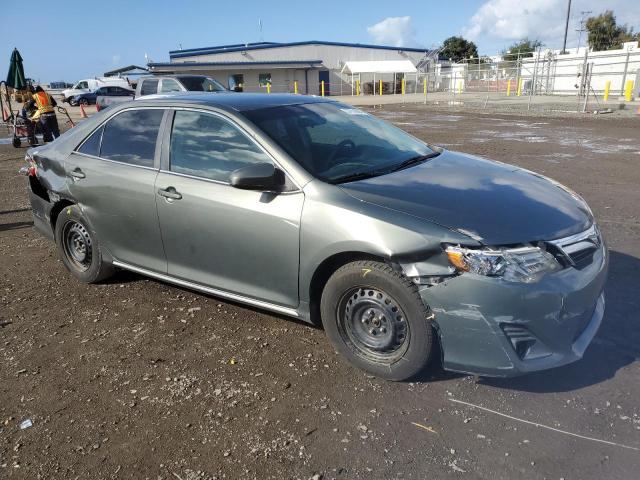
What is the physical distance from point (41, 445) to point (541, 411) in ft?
8.82

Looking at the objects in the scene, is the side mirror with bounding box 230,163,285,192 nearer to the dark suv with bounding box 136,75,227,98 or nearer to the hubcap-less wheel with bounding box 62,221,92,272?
the hubcap-less wheel with bounding box 62,221,92,272

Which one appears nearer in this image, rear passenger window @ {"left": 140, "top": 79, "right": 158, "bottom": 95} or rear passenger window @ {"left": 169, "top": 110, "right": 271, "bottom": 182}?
rear passenger window @ {"left": 169, "top": 110, "right": 271, "bottom": 182}

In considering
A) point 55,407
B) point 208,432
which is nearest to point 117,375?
point 55,407

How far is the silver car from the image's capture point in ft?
9.03

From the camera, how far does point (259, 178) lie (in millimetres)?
3213

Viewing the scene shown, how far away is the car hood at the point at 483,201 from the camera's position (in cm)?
285

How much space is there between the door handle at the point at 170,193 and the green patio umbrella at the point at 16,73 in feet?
49.7

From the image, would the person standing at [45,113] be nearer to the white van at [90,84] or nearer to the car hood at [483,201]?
the car hood at [483,201]

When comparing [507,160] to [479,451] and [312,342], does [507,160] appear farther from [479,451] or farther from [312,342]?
[479,451]

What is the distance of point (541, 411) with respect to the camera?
2836mm

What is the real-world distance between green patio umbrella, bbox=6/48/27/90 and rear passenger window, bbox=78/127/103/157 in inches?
550

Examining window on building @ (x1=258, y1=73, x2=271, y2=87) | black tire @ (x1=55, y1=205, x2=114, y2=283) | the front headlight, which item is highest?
window on building @ (x1=258, y1=73, x2=271, y2=87)

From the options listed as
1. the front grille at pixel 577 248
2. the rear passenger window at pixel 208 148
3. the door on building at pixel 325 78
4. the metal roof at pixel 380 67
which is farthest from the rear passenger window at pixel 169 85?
the door on building at pixel 325 78

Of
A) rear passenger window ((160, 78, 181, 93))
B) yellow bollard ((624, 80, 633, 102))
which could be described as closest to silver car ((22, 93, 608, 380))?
rear passenger window ((160, 78, 181, 93))
